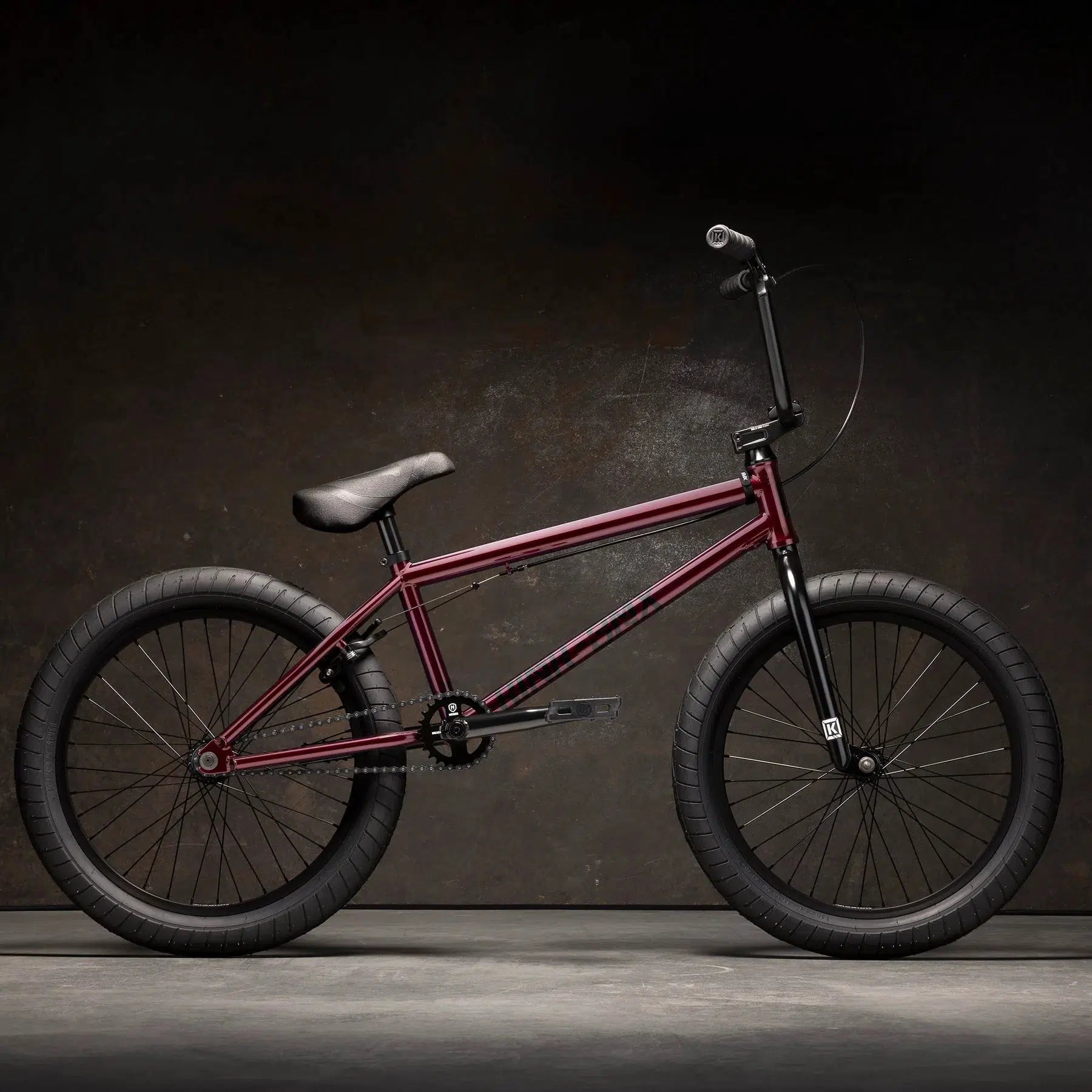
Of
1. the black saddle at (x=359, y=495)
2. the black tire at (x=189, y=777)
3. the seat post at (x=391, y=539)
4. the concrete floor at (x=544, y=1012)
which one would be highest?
the black saddle at (x=359, y=495)

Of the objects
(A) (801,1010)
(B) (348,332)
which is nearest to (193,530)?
(B) (348,332)

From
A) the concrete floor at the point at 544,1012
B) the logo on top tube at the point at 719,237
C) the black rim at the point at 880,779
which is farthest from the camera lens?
the black rim at the point at 880,779

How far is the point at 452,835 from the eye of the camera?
3.79 metres

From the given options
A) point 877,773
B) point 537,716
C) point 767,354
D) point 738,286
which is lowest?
point 877,773

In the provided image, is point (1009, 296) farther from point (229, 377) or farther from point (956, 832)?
point (229, 377)

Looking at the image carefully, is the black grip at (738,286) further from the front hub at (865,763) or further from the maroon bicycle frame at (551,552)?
the front hub at (865,763)

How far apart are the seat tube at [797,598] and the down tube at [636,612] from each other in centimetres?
4

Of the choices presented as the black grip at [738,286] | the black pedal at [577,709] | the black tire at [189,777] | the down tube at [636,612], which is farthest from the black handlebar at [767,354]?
the black tire at [189,777]

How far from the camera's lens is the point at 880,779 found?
375 cm

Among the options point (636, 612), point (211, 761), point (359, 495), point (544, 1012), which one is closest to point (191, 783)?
point (211, 761)

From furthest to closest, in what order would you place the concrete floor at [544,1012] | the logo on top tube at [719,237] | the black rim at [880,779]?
the black rim at [880,779] < the logo on top tube at [719,237] < the concrete floor at [544,1012]

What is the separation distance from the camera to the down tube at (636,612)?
3.17 metres

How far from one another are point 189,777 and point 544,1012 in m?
1.11

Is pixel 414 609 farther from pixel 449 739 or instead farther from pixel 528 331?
pixel 528 331
